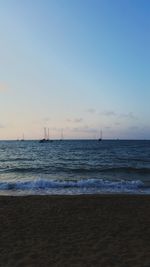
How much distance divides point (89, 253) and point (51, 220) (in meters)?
3.18

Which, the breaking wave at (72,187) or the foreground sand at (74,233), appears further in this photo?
the breaking wave at (72,187)

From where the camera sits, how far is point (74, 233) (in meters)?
9.01

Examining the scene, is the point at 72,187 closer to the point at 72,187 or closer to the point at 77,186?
the point at 72,187

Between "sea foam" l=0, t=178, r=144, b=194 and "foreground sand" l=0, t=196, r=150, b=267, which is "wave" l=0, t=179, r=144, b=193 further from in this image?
"foreground sand" l=0, t=196, r=150, b=267

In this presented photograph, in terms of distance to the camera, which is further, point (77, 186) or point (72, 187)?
point (77, 186)

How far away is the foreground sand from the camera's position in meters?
7.19

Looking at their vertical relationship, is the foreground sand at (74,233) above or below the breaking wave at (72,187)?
above

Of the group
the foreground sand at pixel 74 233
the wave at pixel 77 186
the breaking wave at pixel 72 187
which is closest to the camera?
the foreground sand at pixel 74 233

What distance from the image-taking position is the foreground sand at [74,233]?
719 cm

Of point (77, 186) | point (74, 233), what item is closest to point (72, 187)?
point (77, 186)

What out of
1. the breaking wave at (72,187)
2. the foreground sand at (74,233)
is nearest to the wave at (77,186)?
the breaking wave at (72,187)

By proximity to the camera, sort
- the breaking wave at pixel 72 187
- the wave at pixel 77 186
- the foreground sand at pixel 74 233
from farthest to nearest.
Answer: the wave at pixel 77 186 → the breaking wave at pixel 72 187 → the foreground sand at pixel 74 233

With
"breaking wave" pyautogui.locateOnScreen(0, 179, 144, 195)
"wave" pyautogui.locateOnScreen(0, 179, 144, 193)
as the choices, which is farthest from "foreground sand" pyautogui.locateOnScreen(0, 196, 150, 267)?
"wave" pyautogui.locateOnScreen(0, 179, 144, 193)

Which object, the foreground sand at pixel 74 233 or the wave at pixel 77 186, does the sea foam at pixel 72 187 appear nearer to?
the wave at pixel 77 186
